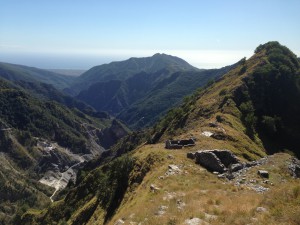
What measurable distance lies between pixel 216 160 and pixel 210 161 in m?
0.93

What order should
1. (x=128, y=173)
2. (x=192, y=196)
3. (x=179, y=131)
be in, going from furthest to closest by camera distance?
(x=179, y=131)
(x=128, y=173)
(x=192, y=196)

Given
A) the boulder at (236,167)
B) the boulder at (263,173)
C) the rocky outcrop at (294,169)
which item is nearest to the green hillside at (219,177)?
the rocky outcrop at (294,169)

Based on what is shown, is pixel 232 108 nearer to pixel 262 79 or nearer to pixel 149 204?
pixel 262 79

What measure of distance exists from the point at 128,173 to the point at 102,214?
8.22m

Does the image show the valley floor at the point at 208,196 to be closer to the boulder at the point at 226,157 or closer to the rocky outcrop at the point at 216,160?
the rocky outcrop at the point at 216,160

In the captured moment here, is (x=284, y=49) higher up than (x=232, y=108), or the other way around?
(x=284, y=49)

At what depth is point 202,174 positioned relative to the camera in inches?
1788

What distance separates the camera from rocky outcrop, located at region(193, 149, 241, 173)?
49.1 meters

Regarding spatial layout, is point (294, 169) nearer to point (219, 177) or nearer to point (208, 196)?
point (219, 177)

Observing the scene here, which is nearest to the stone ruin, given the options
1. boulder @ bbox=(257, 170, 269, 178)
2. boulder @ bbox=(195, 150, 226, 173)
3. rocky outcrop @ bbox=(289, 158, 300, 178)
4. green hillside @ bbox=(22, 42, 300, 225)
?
boulder @ bbox=(195, 150, 226, 173)

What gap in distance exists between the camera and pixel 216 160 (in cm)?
4994

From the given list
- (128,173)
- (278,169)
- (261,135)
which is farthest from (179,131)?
(278,169)

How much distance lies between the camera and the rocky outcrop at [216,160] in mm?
49119

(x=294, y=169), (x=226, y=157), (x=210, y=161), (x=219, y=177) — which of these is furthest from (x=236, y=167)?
(x=294, y=169)
